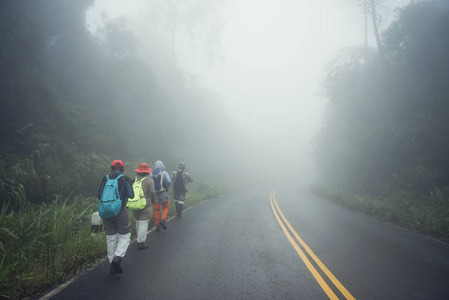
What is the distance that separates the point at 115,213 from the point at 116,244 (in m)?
0.69

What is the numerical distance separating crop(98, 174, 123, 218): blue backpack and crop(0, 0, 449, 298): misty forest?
1113 millimetres

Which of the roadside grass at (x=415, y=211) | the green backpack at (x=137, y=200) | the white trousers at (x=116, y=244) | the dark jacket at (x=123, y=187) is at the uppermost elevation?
the dark jacket at (x=123, y=187)

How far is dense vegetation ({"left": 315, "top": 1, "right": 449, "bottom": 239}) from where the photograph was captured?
11766 millimetres

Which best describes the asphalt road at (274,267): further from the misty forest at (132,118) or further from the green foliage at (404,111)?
the green foliage at (404,111)

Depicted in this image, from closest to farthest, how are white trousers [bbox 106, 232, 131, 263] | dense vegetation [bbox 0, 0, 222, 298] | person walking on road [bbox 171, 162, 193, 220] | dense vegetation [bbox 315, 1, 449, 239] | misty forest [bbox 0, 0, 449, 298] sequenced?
white trousers [bbox 106, 232, 131, 263] < dense vegetation [bbox 0, 0, 222, 298] < misty forest [bbox 0, 0, 449, 298] < person walking on road [bbox 171, 162, 193, 220] < dense vegetation [bbox 315, 1, 449, 239]

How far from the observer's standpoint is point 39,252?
169 inches

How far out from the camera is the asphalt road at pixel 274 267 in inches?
137

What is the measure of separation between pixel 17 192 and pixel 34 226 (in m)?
2.59

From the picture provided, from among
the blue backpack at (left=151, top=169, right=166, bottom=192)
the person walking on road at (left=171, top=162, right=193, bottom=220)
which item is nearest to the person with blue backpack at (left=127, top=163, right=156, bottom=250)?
the blue backpack at (left=151, top=169, right=166, bottom=192)

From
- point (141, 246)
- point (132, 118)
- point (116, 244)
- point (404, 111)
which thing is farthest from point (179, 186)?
point (404, 111)

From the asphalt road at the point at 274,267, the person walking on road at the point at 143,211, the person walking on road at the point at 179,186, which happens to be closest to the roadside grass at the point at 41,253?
the asphalt road at the point at 274,267

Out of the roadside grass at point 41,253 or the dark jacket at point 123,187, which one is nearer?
the roadside grass at point 41,253

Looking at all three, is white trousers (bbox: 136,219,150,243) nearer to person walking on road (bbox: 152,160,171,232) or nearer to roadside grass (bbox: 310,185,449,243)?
person walking on road (bbox: 152,160,171,232)

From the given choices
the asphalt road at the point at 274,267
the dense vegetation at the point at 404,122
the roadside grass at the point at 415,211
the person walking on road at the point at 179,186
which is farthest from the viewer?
the dense vegetation at the point at 404,122
